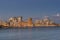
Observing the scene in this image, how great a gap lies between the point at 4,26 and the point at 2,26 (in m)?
2.96

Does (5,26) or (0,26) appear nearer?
(0,26)

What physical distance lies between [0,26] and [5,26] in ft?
23.9

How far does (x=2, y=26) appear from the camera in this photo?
10369 cm

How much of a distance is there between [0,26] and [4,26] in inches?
228

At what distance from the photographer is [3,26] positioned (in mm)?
105500

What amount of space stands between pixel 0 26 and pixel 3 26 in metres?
4.66

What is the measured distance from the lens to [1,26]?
10231cm

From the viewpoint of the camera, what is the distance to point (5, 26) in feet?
354

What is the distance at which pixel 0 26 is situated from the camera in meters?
101

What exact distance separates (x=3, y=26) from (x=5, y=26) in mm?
2617

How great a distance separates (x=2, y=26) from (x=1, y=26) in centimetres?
142

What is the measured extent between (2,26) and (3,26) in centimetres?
184

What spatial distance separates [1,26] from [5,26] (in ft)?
19.2

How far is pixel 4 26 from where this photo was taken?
10656cm
